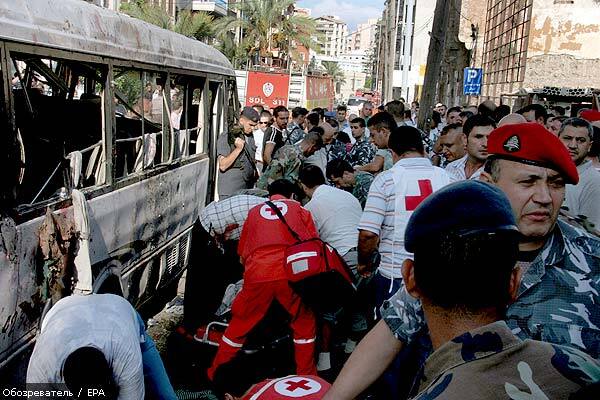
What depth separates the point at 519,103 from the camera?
15.6m

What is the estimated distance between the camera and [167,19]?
31781mm

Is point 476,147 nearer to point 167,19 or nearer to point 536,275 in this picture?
point 536,275

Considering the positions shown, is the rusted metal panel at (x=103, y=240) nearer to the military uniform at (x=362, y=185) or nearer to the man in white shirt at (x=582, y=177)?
the military uniform at (x=362, y=185)

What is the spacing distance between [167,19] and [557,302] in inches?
1252

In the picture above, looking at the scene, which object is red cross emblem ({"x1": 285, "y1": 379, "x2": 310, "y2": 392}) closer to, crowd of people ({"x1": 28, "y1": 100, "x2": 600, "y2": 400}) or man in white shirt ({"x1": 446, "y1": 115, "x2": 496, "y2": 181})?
crowd of people ({"x1": 28, "y1": 100, "x2": 600, "y2": 400})

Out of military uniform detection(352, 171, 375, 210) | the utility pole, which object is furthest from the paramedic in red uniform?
the utility pole

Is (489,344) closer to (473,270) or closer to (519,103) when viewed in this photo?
(473,270)

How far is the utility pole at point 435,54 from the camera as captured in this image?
13.6 metres

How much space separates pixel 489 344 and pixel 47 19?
3.71m

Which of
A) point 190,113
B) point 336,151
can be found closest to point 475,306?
point 190,113

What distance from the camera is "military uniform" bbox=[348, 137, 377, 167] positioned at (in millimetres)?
8648

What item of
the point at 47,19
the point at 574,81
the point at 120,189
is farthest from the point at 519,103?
the point at 47,19

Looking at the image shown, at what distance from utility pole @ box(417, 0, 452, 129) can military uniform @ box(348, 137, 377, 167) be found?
5644 mm

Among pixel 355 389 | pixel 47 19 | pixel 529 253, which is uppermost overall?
pixel 47 19
